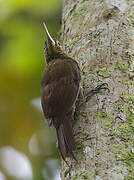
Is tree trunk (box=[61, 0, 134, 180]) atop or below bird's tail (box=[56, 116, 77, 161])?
atop

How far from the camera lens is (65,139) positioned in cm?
224

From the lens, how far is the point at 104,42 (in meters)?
2.50

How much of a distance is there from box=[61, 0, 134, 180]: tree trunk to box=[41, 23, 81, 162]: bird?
39 mm

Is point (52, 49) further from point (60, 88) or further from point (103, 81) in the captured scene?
point (103, 81)

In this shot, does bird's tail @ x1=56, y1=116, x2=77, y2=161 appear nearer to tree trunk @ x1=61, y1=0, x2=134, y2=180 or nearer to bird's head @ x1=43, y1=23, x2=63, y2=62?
tree trunk @ x1=61, y1=0, x2=134, y2=180

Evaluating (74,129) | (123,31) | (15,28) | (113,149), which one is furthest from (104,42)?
→ (15,28)

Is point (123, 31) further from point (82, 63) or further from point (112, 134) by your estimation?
point (112, 134)

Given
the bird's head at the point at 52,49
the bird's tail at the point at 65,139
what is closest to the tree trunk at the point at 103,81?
the bird's tail at the point at 65,139

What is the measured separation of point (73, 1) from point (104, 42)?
0.60m

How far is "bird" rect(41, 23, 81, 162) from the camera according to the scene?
2252mm

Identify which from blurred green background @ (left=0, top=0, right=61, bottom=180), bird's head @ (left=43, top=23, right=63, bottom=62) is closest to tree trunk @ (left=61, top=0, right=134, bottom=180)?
bird's head @ (left=43, top=23, right=63, bottom=62)

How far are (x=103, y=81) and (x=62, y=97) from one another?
0.86 ft

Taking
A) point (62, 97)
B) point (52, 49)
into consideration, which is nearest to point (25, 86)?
point (52, 49)

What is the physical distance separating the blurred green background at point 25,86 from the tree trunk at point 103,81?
976mm
